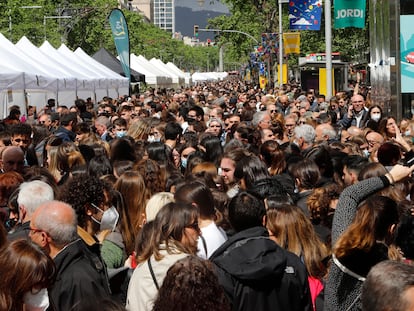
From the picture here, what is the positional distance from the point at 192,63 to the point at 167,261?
187644 millimetres

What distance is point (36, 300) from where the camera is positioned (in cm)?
410

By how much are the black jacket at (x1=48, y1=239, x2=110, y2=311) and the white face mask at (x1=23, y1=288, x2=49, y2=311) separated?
0.42m

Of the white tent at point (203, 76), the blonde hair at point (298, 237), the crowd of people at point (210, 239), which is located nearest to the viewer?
the crowd of people at point (210, 239)

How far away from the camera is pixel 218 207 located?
7047 mm

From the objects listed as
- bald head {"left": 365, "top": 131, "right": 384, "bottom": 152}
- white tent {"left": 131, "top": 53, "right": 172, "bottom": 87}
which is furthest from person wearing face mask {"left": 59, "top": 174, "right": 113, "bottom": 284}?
white tent {"left": 131, "top": 53, "right": 172, "bottom": 87}

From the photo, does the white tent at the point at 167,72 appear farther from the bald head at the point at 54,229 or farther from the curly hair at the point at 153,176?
the bald head at the point at 54,229

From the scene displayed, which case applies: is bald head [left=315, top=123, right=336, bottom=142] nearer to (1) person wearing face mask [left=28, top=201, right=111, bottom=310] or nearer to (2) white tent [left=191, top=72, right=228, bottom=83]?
(1) person wearing face mask [left=28, top=201, right=111, bottom=310]

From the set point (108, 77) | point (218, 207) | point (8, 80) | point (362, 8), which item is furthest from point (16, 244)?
point (108, 77)

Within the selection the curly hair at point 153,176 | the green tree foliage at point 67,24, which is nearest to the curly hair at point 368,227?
the curly hair at point 153,176

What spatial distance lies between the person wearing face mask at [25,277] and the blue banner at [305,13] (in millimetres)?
23552

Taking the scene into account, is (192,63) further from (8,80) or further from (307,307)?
(307,307)

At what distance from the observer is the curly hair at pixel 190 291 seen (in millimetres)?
3465

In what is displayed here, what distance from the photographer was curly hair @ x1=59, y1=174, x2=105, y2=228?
5.99 m

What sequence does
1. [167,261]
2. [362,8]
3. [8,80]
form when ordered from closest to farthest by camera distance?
[167,261] → [8,80] → [362,8]
